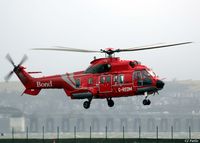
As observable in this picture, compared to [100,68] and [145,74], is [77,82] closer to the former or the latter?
[100,68]

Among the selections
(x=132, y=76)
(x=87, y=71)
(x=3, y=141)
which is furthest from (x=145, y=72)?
(x=3, y=141)

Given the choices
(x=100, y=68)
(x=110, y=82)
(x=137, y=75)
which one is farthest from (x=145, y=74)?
(x=100, y=68)

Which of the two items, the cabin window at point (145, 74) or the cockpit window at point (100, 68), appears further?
the cockpit window at point (100, 68)

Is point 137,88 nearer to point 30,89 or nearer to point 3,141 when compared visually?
point 30,89

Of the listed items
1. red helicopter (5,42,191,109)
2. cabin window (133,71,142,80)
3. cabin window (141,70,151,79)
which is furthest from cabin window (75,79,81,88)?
cabin window (141,70,151,79)

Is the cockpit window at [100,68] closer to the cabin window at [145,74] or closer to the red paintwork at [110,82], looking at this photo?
the red paintwork at [110,82]

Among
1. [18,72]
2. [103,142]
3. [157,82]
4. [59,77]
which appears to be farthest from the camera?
[103,142]

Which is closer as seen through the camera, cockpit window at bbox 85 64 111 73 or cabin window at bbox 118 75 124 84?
cabin window at bbox 118 75 124 84

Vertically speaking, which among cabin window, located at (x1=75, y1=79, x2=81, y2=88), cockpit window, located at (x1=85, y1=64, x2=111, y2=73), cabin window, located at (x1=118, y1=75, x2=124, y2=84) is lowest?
cabin window, located at (x1=118, y1=75, x2=124, y2=84)

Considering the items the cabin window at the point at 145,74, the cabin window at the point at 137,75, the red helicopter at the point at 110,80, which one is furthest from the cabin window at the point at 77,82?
the cabin window at the point at 145,74

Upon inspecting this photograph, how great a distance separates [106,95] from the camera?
65750 mm

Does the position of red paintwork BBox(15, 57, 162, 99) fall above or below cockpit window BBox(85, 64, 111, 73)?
below

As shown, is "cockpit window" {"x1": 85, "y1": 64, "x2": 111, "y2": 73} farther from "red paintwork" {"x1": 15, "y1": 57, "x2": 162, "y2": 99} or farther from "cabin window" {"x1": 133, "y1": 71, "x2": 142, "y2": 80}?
"cabin window" {"x1": 133, "y1": 71, "x2": 142, "y2": 80}

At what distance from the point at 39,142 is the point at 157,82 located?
3133 cm
